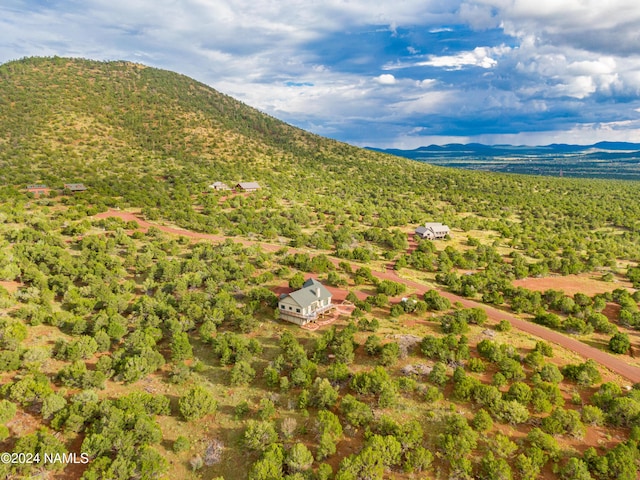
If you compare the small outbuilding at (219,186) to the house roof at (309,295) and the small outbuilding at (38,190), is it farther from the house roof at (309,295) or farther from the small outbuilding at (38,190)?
the house roof at (309,295)

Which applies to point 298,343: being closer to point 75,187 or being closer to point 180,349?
point 180,349

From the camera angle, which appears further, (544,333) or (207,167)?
(207,167)

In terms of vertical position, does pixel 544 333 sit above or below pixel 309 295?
below

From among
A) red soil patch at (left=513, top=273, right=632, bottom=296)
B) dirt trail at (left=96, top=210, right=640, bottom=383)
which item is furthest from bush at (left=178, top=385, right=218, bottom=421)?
red soil patch at (left=513, top=273, right=632, bottom=296)

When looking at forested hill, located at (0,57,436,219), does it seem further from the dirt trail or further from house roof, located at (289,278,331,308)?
the dirt trail

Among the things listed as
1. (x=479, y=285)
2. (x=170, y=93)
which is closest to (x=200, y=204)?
(x=479, y=285)

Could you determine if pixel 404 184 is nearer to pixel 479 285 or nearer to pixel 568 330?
pixel 479 285

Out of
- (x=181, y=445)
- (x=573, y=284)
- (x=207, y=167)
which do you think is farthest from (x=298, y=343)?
(x=207, y=167)
